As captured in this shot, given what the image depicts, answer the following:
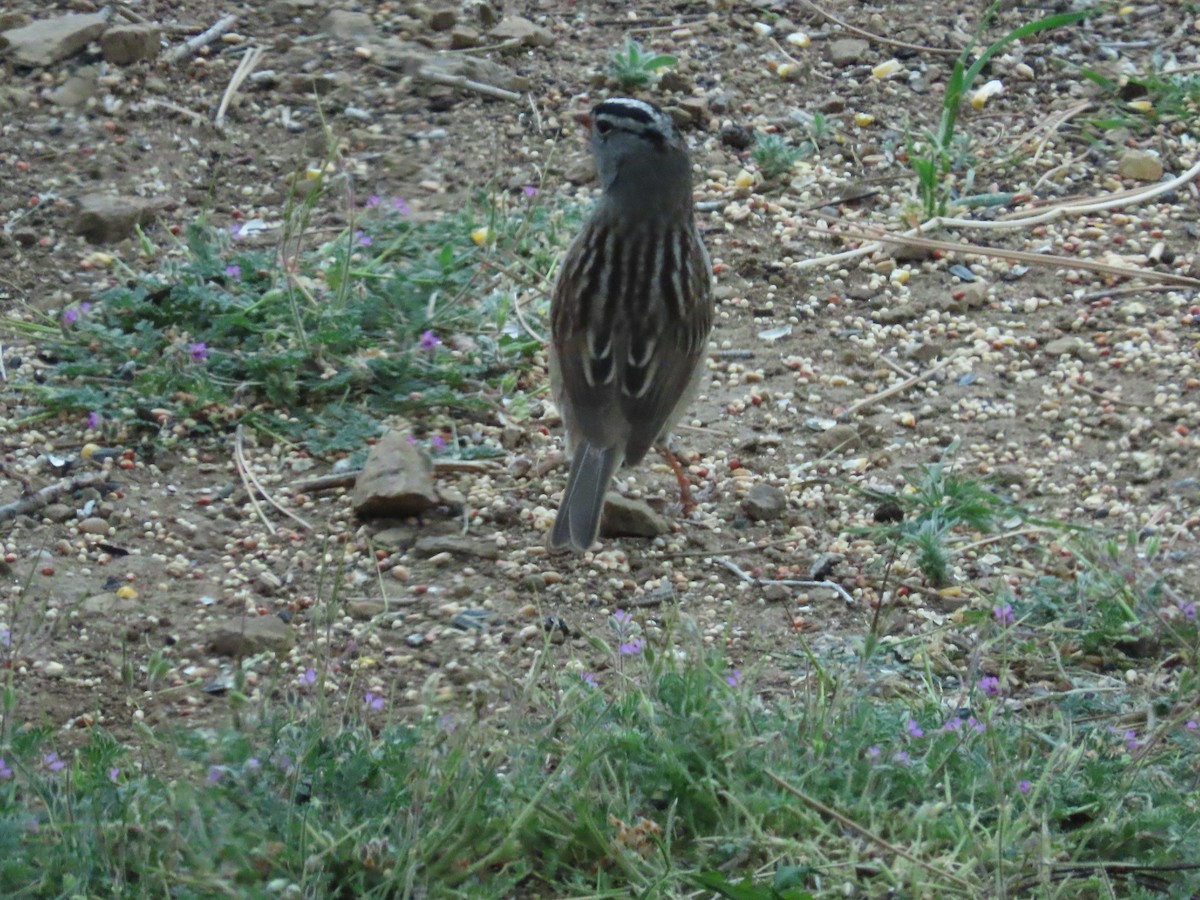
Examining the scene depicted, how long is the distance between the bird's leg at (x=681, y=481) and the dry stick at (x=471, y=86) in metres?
2.32

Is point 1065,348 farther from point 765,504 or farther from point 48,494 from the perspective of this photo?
point 48,494

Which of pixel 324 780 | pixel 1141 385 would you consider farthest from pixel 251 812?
pixel 1141 385

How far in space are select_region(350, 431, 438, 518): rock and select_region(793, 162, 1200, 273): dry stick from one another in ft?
6.24

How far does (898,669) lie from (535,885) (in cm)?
131

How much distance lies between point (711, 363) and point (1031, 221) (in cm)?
150

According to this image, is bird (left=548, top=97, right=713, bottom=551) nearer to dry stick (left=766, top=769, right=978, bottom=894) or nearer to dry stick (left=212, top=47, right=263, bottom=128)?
dry stick (left=766, top=769, right=978, bottom=894)

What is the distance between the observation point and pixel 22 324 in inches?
219

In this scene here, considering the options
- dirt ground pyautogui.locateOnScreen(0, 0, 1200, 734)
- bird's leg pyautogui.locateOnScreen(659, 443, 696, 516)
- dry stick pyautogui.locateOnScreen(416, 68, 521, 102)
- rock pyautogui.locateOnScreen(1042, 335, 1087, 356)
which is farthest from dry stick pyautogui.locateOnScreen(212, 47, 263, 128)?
rock pyautogui.locateOnScreen(1042, 335, 1087, 356)

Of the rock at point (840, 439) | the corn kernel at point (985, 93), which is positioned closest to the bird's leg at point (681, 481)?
the rock at point (840, 439)

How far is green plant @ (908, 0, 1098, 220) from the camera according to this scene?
6395 mm

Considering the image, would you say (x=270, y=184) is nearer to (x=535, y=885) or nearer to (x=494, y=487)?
(x=494, y=487)

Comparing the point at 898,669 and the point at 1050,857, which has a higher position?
the point at 1050,857

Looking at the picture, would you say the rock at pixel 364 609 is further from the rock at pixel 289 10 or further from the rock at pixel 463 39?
the rock at pixel 289 10

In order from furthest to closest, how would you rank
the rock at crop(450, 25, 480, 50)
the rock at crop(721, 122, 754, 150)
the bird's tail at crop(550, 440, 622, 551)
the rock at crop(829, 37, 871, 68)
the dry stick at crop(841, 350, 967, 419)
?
the rock at crop(829, 37, 871, 68) → the rock at crop(450, 25, 480, 50) → the rock at crop(721, 122, 754, 150) → the dry stick at crop(841, 350, 967, 419) → the bird's tail at crop(550, 440, 622, 551)
